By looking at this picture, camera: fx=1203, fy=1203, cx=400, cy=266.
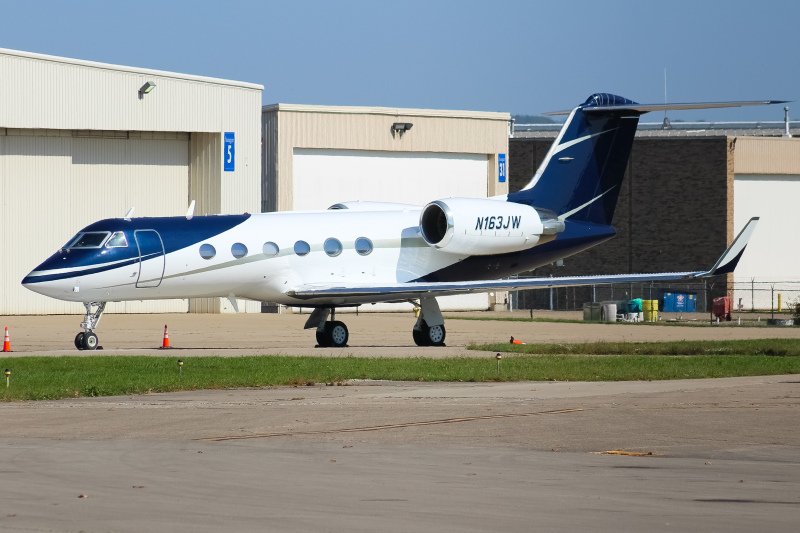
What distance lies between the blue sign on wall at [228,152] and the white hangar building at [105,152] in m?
0.06

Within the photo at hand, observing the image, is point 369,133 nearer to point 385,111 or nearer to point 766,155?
point 385,111

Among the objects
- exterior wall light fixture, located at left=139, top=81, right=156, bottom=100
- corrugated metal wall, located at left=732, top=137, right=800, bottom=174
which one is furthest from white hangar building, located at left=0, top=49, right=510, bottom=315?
corrugated metal wall, located at left=732, top=137, right=800, bottom=174

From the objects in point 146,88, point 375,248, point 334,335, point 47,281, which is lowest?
point 334,335

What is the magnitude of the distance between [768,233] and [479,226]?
4197 centimetres

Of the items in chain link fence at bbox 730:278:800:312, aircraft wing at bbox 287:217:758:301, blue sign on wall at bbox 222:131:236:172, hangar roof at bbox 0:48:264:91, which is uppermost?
hangar roof at bbox 0:48:264:91

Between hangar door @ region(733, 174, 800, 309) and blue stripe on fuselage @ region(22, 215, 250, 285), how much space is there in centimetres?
4377

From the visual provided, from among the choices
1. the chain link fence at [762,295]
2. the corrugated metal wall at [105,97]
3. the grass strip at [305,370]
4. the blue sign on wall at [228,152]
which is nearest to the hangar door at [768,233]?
the chain link fence at [762,295]

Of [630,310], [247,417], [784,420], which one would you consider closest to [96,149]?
[630,310]

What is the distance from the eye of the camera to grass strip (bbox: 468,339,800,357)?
2719 cm

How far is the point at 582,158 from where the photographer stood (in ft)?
105

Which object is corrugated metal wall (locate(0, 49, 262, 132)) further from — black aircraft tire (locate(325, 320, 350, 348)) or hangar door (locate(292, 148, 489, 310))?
black aircraft tire (locate(325, 320, 350, 348))

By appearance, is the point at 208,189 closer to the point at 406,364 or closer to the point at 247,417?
the point at 406,364

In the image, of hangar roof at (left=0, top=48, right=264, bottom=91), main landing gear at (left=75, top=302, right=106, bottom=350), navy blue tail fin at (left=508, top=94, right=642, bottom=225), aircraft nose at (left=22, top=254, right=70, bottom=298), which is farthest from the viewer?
hangar roof at (left=0, top=48, right=264, bottom=91)

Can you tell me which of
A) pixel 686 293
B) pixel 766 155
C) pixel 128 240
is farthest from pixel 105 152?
pixel 766 155
